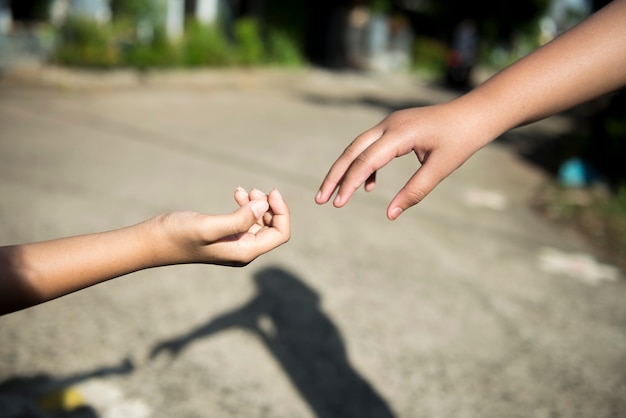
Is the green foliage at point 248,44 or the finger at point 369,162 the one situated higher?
the finger at point 369,162

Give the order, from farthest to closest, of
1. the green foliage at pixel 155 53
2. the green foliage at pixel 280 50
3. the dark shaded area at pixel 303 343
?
1. the green foliage at pixel 280 50
2. the green foliage at pixel 155 53
3. the dark shaded area at pixel 303 343

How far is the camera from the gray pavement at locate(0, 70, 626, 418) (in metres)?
2.35

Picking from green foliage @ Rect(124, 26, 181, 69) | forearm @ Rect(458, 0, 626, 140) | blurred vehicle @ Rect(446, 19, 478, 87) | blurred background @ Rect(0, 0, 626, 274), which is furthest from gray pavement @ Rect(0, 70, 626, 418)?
blurred vehicle @ Rect(446, 19, 478, 87)

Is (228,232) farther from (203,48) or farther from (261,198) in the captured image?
(203,48)

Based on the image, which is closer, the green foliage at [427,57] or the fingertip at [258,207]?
the fingertip at [258,207]

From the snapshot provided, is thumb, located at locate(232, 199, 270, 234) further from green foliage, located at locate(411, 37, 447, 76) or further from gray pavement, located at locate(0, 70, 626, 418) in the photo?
green foliage, located at locate(411, 37, 447, 76)

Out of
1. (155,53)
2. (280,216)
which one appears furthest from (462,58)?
(280,216)

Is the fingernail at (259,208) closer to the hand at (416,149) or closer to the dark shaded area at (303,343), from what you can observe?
the hand at (416,149)

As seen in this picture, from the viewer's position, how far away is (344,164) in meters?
1.32

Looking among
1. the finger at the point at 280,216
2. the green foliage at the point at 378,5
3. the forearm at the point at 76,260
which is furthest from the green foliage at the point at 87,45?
the green foliage at the point at 378,5

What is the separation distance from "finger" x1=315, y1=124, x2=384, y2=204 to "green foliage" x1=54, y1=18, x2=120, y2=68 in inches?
386

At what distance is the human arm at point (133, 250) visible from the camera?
1.21 metres

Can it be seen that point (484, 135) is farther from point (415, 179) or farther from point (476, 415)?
point (476, 415)

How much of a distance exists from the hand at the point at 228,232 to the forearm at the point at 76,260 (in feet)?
0.20
